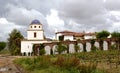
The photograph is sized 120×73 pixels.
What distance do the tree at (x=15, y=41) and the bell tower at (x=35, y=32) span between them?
10.2 feet

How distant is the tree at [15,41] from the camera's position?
73.7m

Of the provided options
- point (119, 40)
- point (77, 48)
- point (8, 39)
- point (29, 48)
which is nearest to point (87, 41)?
point (77, 48)

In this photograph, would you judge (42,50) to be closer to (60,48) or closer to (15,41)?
(60,48)

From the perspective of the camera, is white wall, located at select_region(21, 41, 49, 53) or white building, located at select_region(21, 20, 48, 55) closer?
white wall, located at select_region(21, 41, 49, 53)

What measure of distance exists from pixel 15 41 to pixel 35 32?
19.3 ft

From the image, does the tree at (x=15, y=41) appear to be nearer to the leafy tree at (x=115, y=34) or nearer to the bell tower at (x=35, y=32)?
the bell tower at (x=35, y=32)

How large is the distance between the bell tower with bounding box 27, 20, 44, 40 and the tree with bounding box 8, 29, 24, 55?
3119mm

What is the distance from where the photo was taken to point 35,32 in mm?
77812

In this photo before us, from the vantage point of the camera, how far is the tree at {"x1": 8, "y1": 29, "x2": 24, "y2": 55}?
73688 millimetres

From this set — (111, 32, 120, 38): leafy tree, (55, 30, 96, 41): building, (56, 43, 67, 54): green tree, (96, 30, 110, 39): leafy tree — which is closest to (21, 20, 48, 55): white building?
(55, 30, 96, 41): building

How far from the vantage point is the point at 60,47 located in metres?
59.6

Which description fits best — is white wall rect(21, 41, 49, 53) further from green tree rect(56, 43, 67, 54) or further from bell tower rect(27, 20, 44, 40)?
green tree rect(56, 43, 67, 54)

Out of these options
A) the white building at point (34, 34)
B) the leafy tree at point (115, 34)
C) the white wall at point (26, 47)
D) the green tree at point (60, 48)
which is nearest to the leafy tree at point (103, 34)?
the leafy tree at point (115, 34)

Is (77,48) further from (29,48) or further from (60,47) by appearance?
(29,48)
